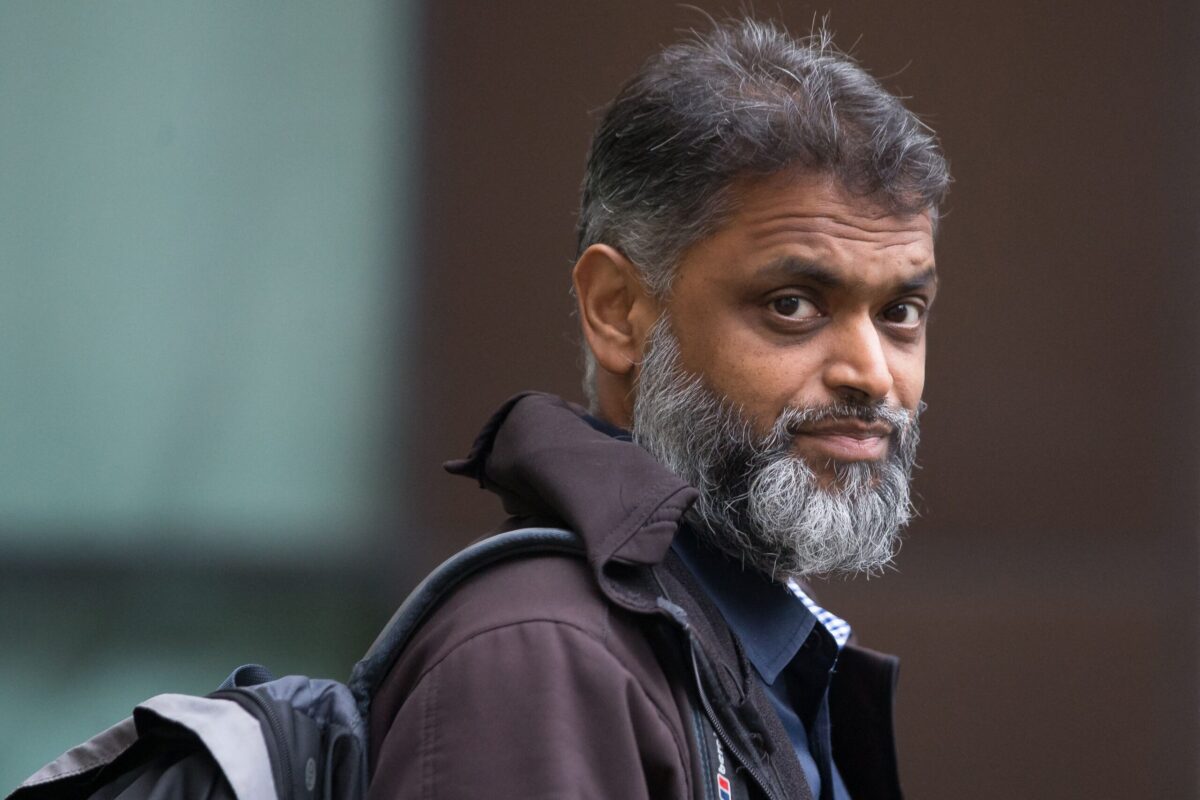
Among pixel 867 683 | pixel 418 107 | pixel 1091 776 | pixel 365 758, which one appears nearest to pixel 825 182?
pixel 867 683

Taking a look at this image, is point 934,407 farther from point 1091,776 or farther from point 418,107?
point 418,107

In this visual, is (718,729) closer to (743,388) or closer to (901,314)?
(743,388)

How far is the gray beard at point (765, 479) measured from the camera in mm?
1952

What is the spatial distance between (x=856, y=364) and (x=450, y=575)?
26.4 inches

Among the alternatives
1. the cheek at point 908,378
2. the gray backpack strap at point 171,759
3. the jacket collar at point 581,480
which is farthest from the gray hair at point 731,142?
the gray backpack strap at point 171,759

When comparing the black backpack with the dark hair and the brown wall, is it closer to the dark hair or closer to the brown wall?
the dark hair

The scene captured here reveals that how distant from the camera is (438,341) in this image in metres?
4.09

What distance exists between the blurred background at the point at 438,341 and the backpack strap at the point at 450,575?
2.33 m

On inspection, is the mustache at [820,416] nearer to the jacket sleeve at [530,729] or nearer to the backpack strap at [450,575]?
the backpack strap at [450,575]

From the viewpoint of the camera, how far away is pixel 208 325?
12.8 ft

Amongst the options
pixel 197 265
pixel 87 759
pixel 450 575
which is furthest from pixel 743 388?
pixel 197 265

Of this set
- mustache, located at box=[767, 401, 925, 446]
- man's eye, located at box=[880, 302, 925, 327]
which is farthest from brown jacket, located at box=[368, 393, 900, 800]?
man's eye, located at box=[880, 302, 925, 327]

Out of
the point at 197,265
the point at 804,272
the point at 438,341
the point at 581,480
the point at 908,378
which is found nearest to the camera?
the point at 581,480

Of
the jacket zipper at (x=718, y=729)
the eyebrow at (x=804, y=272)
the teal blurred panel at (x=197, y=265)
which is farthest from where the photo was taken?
the teal blurred panel at (x=197, y=265)
